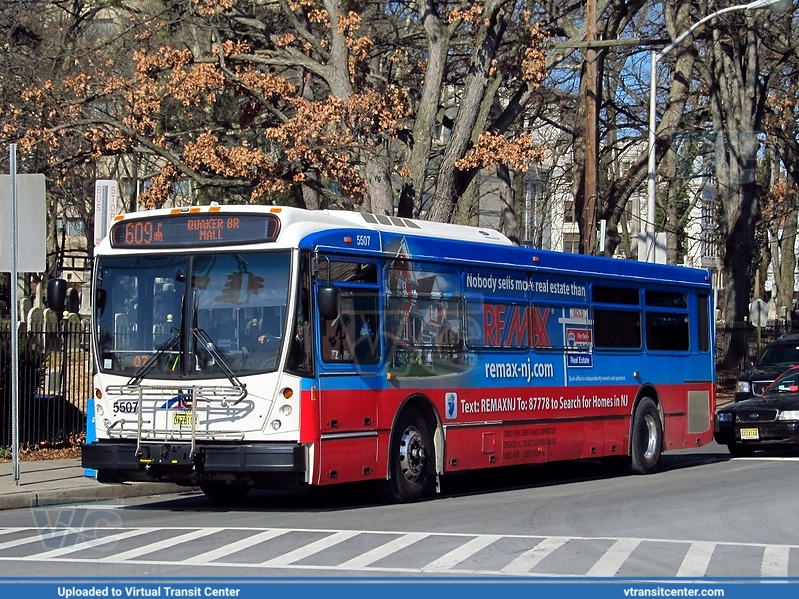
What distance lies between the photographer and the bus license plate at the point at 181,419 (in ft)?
41.2

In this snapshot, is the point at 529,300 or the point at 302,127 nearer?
the point at 529,300

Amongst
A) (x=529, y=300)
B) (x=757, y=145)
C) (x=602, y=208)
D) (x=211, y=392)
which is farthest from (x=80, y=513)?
(x=757, y=145)

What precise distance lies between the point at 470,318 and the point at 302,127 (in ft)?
22.3

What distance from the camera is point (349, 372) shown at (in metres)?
13.0

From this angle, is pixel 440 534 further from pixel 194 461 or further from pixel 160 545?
pixel 194 461

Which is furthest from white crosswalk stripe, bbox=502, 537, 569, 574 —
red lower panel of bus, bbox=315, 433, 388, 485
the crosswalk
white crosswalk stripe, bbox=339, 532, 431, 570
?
red lower panel of bus, bbox=315, 433, 388, 485

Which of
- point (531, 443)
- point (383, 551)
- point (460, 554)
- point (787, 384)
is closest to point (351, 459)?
point (383, 551)

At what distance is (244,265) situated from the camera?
41.6 ft

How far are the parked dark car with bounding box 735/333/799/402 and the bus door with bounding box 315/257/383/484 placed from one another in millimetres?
16106

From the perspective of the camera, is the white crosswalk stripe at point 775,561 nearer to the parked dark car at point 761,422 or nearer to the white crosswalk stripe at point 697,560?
the white crosswalk stripe at point 697,560

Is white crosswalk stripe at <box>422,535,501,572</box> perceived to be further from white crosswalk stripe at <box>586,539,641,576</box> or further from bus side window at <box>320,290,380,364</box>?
bus side window at <box>320,290,380,364</box>

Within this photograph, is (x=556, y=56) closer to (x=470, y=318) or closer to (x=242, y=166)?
(x=242, y=166)

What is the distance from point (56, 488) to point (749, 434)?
11.5 m

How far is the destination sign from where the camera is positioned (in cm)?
1266
